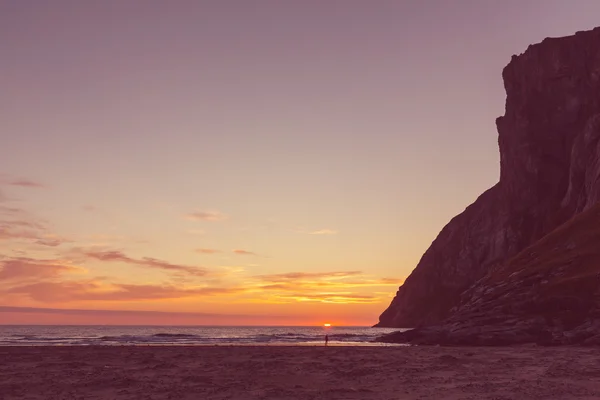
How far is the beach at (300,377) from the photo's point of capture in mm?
29422

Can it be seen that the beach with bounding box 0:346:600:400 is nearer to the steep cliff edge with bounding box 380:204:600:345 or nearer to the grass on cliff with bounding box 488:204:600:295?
the steep cliff edge with bounding box 380:204:600:345

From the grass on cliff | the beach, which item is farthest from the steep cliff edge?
the beach

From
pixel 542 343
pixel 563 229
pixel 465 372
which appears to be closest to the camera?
pixel 465 372

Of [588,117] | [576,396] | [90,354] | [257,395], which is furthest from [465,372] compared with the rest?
[588,117]

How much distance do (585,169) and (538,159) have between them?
33.0 m

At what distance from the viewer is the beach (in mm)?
29422

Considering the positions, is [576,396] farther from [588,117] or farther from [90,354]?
[588,117]

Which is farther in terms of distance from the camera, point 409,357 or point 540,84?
point 540,84

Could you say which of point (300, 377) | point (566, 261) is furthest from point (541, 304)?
point (300, 377)

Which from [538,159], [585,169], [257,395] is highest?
[538,159]

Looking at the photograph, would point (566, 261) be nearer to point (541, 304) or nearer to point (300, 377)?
point (541, 304)

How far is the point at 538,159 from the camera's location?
639ft

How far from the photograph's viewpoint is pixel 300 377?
37125mm

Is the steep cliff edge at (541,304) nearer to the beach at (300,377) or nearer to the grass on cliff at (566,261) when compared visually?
the grass on cliff at (566,261)
